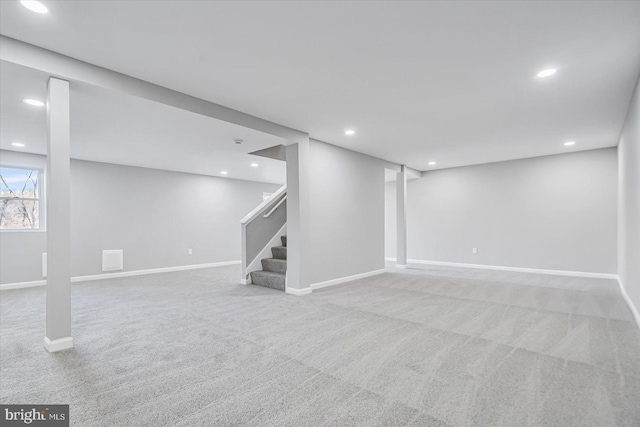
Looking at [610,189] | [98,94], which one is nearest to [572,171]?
[610,189]

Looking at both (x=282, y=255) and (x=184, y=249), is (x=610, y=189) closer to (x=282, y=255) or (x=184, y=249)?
(x=282, y=255)

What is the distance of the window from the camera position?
5324 mm

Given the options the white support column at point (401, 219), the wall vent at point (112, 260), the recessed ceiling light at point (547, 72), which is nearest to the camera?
the recessed ceiling light at point (547, 72)

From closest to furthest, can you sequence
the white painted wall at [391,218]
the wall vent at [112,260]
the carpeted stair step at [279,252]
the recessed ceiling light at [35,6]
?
1. the recessed ceiling light at [35,6]
2. the carpeted stair step at [279,252]
3. the wall vent at [112,260]
4. the white painted wall at [391,218]

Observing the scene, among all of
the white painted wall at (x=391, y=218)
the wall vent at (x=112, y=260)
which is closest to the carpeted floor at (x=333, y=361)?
the wall vent at (x=112, y=260)

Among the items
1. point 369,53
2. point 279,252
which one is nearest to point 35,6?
point 369,53

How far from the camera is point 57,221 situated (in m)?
2.55

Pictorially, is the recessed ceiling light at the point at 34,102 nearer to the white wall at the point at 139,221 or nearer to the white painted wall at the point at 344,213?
the white wall at the point at 139,221

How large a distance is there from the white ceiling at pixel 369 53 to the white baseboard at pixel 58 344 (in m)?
2.37

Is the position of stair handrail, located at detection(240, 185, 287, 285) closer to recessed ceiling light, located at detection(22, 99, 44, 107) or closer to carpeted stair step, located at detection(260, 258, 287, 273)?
carpeted stair step, located at detection(260, 258, 287, 273)

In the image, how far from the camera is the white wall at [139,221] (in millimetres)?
5438

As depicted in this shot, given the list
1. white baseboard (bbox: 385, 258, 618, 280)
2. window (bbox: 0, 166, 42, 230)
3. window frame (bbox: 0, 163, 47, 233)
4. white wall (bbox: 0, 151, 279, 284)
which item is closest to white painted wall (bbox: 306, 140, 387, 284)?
white baseboard (bbox: 385, 258, 618, 280)

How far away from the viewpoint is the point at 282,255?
5797 mm

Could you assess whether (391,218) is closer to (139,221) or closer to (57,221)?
(139,221)
